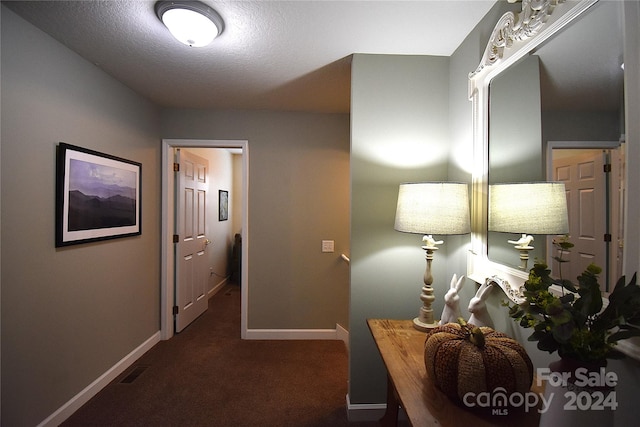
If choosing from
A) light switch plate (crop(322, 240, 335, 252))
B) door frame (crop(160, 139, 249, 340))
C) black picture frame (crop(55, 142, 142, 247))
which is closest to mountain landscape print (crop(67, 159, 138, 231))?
black picture frame (crop(55, 142, 142, 247))

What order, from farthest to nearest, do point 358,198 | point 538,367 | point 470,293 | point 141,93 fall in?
point 141,93
point 358,198
point 470,293
point 538,367

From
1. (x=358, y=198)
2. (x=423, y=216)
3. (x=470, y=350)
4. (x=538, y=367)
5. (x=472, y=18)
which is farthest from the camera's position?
(x=358, y=198)

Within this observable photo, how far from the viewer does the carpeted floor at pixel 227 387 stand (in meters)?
1.83

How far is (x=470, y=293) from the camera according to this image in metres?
1.60

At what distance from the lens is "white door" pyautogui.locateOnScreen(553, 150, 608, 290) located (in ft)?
2.77

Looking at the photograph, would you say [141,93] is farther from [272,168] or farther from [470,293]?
[470,293]

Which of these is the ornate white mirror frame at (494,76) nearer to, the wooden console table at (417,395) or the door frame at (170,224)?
the wooden console table at (417,395)

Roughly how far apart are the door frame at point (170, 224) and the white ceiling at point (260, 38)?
1.92 feet

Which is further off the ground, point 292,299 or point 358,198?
point 358,198

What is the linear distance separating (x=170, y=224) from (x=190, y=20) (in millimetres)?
2030

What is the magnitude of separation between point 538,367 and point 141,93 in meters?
3.32

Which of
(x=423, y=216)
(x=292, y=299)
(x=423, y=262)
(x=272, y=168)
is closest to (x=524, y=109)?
(x=423, y=216)

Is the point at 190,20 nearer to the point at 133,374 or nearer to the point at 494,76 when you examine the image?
the point at 494,76

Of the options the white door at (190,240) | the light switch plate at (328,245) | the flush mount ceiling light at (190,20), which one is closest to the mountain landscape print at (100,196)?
the white door at (190,240)
